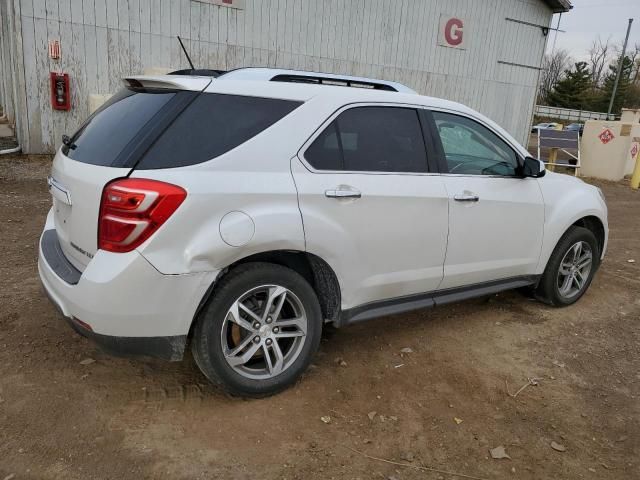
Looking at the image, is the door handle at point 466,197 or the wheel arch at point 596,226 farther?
the wheel arch at point 596,226

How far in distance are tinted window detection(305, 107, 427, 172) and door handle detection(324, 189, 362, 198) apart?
150 mm

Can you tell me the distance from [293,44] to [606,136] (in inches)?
341

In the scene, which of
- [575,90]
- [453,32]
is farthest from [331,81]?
[575,90]

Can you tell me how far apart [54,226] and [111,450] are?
1454 millimetres

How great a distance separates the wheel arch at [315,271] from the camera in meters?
3.02

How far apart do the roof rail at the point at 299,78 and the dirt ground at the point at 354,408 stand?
1.77 metres

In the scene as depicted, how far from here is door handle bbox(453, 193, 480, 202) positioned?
3.66 m

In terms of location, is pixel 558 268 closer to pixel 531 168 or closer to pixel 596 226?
pixel 596 226

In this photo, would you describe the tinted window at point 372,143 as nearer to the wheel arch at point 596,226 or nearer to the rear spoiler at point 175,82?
the rear spoiler at point 175,82

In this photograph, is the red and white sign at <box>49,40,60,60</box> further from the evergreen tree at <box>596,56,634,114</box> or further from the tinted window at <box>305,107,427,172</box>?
the evergreen tree at <box>596,56,634,114</box>

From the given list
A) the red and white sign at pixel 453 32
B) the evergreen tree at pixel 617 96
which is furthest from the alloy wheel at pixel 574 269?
the evergreen tree at pixel 617 96

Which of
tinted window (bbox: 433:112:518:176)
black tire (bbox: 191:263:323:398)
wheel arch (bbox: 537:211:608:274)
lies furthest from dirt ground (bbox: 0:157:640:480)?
tinted window (bbox: 433:112:518:176)

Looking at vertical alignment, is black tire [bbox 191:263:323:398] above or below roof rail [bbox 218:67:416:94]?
below

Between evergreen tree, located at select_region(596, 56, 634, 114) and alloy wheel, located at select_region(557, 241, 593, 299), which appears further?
evergreen tree, located at select_region(596, 56, 634, 114)
